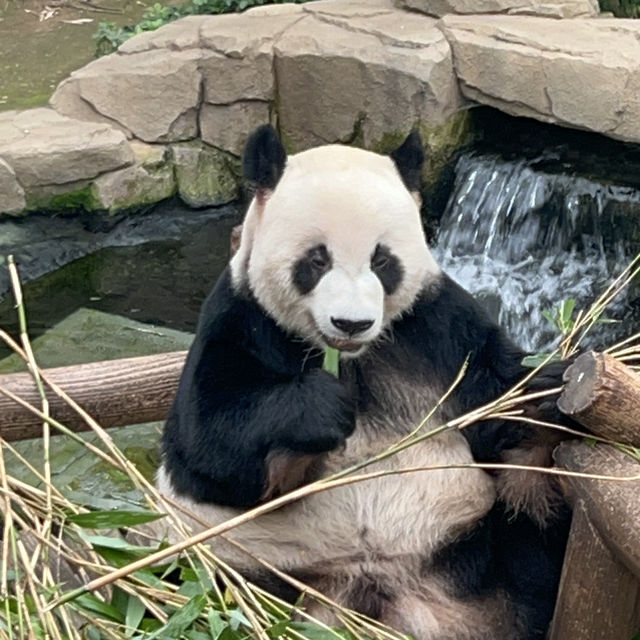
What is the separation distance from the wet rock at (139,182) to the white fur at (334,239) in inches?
162

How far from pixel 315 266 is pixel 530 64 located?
379 cm

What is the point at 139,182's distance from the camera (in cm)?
660

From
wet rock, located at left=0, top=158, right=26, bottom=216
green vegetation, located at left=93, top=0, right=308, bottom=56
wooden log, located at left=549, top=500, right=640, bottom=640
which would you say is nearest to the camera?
wooden log, located at left=549, top=500, right=640, bottom=640

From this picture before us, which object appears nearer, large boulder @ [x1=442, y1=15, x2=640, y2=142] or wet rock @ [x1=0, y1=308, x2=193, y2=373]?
wet rock @ [x1=0, y1=308, x2=193, y2=373]

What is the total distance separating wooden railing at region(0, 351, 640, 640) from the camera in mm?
1987

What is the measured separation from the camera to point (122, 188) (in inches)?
258

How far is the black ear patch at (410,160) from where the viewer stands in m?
2.55

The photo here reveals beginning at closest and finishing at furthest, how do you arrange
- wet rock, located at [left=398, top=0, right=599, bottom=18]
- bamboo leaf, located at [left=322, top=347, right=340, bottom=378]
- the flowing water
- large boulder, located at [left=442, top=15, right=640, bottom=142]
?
1. bamboo leaf, located at [left=322, top=347, right=340, bottom=378]
2. large boulder, located at [left=442, top=15, right=640, bottom=142]
3. the flowing water
4. wet rock, located at [left=398, top=0, right=599, bottom=18]

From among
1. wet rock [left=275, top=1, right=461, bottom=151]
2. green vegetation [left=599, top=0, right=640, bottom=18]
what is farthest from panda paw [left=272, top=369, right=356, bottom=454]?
green vegetation [left=599, top=0, right=640, bottom=18]

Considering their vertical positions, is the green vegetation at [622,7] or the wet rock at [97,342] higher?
the green vegetation at [622,7]

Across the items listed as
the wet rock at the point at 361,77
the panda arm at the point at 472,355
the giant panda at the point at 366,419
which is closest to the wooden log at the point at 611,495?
the giant panda at the point at 366,419

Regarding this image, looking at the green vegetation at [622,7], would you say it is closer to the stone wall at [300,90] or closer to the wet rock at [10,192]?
the stone wall at [300,90]

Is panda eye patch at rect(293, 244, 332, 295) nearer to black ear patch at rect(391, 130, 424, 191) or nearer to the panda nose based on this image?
the panda nose

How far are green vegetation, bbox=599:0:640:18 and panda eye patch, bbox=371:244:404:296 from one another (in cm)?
548
